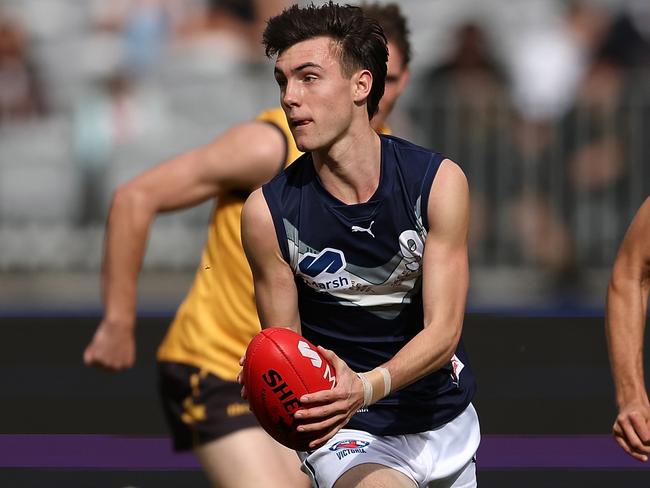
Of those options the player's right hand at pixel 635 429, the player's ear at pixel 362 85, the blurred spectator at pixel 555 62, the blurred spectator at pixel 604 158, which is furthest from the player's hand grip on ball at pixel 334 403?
the blurred spectator at pixel 555 62

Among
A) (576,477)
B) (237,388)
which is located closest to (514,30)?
(576,477)

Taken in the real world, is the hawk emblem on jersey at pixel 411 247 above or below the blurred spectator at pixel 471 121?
above

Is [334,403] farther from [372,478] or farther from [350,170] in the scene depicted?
[350,170]

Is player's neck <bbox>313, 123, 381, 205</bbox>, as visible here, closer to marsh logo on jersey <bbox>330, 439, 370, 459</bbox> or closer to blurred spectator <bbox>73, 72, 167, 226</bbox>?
marsh logo on jersey <bbox>330, 439, 370, 459</bbox>

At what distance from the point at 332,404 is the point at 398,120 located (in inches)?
302

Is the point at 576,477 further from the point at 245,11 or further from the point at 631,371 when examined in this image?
the point at 245,11

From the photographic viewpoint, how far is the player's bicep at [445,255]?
4.36 m

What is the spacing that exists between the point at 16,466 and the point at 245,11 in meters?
5.83

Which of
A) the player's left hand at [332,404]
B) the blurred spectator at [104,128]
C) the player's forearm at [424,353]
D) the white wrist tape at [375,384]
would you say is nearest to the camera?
the player's left hand at [332,404]

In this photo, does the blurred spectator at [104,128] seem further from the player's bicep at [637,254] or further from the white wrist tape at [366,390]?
the white wrist tape at [366,390]

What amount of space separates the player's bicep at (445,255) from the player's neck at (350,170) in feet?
0.65

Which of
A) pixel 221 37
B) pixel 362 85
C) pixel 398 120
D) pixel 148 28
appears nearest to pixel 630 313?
pixel 362 85

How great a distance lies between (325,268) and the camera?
4449 mm

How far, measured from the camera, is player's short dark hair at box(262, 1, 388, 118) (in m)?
4.43
